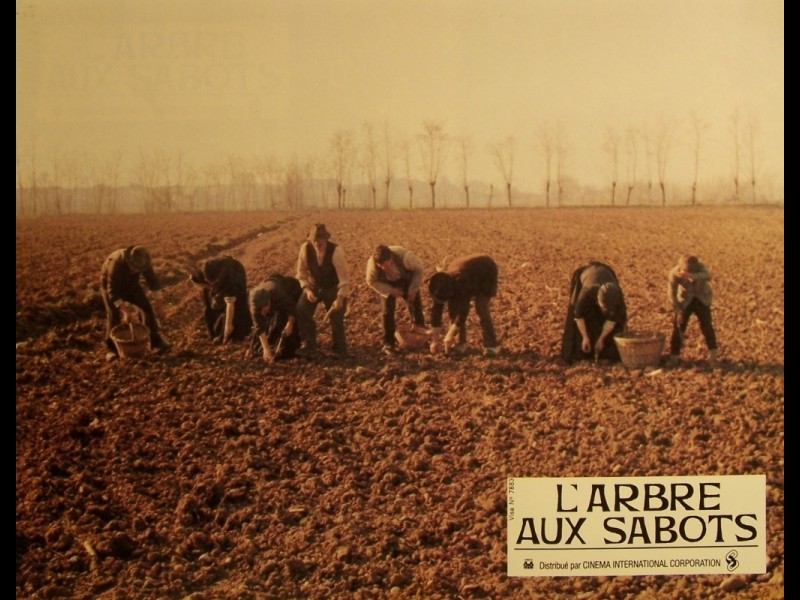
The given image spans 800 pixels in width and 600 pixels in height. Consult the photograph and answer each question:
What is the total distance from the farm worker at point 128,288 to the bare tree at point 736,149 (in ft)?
12.6

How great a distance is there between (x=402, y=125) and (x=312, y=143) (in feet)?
1.93

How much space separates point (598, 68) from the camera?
5082 mm

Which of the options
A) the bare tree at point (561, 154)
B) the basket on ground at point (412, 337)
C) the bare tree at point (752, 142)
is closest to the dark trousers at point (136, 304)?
the basket on ground at point (412, 337)

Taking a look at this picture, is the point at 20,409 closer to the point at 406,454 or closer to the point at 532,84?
the point at 406,454

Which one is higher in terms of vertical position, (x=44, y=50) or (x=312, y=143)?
(x=44, y=50)

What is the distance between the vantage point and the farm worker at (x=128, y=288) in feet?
16.7

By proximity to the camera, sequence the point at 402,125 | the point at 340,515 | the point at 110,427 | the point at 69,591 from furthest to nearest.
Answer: the point at 402,125 < the point at 110,427 < the point at 340,515 < the point at 69,591

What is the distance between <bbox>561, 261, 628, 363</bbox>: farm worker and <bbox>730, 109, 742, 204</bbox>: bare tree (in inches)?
38.2

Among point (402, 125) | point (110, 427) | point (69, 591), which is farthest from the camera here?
point (402, 125)

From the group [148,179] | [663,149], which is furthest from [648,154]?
[148,179]

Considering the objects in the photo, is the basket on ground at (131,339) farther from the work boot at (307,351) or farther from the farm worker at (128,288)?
the work boot at (307,351)

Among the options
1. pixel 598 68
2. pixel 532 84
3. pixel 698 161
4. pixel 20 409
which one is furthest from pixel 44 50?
pixel 698 161

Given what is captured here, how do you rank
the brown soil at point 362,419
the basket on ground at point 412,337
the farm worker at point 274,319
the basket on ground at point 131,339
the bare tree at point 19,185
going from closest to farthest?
the brown soil at point 362,419
the bare tree at point 19,185
the basket on ground at point 131,339
the farm worker at point 274,319
the basket on ground at point 412,337

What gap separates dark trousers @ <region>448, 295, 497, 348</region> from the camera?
17.4ft
